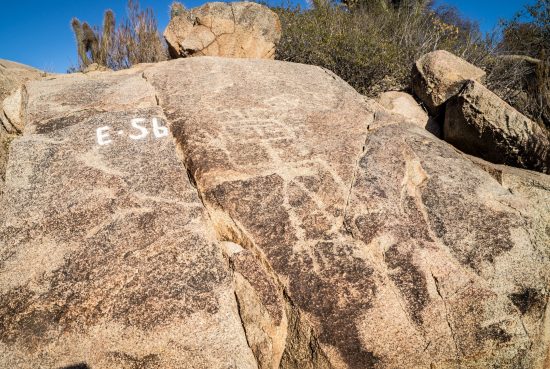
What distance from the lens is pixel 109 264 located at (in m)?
1.49

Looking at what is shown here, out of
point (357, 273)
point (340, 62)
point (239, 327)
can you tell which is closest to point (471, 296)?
point (357, 273)

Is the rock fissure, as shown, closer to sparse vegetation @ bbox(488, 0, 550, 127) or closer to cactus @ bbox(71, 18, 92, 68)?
sparse vegetation @ bbox(488, 0, 550, 127)

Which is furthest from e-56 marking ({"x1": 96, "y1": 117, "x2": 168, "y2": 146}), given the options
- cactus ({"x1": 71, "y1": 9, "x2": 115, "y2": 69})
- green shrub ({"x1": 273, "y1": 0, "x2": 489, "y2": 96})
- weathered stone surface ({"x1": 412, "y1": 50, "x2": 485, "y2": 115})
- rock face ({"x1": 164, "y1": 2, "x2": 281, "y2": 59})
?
cactus ({"x1": 71, "y1": 9, "x2": 115, "y2": 69})

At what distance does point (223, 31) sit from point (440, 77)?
252 cm

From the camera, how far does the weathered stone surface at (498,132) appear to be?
8.51 feet

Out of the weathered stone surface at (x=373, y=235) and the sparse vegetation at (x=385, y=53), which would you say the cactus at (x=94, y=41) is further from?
the weathered stone surface at (x=373, y=235)

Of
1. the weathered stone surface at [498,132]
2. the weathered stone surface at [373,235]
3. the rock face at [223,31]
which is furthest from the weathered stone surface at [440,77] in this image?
the rock face at [223,31]

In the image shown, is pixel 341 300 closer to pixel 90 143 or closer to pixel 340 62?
pixel 90 143

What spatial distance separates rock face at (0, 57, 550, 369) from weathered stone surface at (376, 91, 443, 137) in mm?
1311

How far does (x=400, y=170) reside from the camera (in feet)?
6.70

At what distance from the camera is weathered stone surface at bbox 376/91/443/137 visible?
3465 millimetres

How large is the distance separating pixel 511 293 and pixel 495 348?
10.7 inches

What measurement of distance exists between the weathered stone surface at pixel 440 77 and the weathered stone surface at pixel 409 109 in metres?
0.11

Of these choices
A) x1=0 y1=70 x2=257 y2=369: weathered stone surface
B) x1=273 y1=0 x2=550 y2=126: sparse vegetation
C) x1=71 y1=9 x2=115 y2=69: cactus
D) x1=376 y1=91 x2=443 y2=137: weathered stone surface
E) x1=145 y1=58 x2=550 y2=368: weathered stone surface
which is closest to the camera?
x1=0 y1=70 x2=257 y2=369: weathered stone surface
